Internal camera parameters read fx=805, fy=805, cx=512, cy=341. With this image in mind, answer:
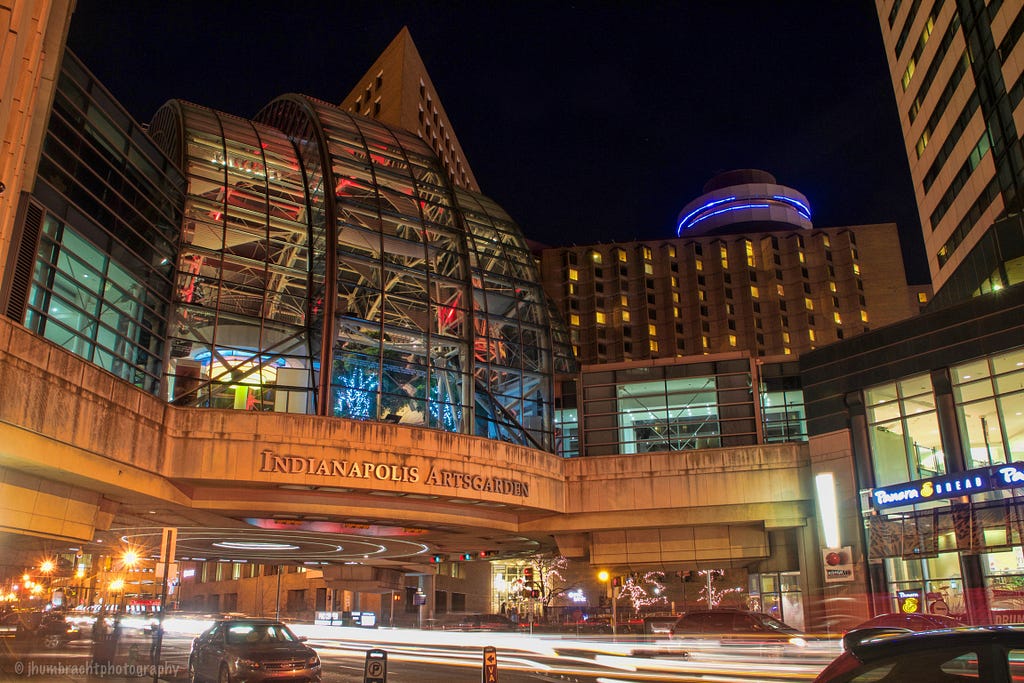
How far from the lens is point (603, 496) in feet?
115

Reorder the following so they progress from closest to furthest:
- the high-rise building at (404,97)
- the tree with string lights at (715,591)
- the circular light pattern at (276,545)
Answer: the circular light pattern at (276,545)
the tree with string lights at (715,591)
the high-rise building at (404,97)

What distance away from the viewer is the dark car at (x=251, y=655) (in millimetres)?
16750

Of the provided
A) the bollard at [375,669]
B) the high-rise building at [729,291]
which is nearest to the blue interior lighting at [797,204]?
the high-rise building at [729,291]

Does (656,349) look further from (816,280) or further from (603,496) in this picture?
(603,496)

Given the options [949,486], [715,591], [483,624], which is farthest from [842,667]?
[715,591]

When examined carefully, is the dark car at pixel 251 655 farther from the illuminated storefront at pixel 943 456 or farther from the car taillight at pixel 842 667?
the illuminated storefront at pixel 943 456

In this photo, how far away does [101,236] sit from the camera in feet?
91.2

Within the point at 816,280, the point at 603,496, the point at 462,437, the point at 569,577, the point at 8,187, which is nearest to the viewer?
the point at 8,187

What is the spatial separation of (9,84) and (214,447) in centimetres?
1425

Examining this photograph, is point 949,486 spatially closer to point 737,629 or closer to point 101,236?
point 737,629

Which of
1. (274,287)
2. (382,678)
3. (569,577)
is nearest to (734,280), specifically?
(569,577)

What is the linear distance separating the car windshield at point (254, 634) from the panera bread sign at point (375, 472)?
9.11 meters

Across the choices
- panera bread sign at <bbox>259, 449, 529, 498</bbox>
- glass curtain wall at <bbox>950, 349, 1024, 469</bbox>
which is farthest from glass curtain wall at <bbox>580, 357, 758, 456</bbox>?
glass curtain wall at <bbox>950, 349, 1024, 469</bbox>

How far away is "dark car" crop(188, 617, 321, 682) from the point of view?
659 inches
